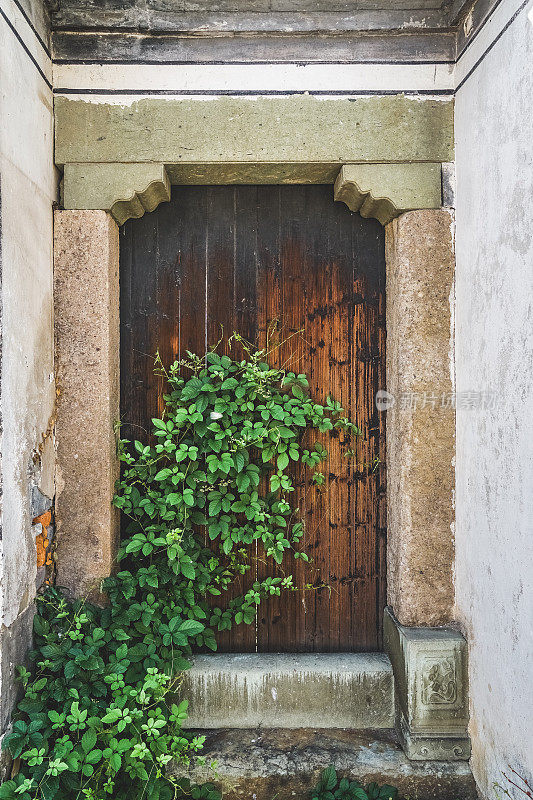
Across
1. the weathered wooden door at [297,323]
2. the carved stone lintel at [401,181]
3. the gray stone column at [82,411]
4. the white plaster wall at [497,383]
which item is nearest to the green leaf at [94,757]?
the gray stone column at [82,411]

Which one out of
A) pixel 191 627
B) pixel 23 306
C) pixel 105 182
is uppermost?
pixel 105 182

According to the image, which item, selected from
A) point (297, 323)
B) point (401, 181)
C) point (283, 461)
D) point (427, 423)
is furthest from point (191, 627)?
point (401, 181)

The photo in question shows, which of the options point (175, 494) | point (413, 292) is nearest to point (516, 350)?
point (413, 292)

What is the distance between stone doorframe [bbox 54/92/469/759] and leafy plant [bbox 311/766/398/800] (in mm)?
262

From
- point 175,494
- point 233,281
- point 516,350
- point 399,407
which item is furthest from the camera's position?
point 233,281

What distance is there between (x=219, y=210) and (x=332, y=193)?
65 cm

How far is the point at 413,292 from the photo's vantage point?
2584 mm

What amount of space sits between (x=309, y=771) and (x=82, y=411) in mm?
2084

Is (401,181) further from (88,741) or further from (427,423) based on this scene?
(88,741)

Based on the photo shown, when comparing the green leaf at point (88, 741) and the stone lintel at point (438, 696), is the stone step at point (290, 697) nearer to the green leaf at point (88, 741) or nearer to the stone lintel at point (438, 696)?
the stone lintel at point (438, 696)

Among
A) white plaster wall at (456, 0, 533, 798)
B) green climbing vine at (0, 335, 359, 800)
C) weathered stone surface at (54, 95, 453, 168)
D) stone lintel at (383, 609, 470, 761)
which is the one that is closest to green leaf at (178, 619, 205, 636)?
green climbing vine at (0, 335, 359, 800)

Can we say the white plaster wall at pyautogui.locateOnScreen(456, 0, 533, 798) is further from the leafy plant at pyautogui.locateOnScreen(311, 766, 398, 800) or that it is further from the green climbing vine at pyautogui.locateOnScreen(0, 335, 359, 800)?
the green climbing vine at pyautogui.locateOnScreen(0, 335, 359, 800)

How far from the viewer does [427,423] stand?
2582 millimetres

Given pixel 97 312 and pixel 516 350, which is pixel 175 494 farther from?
pixel 516 350
